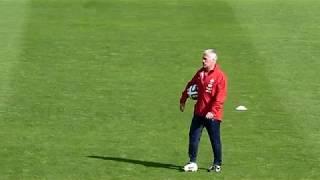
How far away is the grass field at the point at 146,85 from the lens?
54.0ft

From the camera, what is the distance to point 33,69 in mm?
24219

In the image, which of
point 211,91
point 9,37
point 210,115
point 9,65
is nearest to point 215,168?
point 210,115

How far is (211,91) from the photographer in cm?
1470

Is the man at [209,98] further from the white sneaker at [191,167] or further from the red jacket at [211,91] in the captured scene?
the white sneaker at [191,167]

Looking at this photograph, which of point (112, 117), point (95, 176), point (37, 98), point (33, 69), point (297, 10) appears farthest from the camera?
point (297, 10)

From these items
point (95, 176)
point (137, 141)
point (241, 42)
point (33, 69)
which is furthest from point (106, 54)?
point (95, 176)

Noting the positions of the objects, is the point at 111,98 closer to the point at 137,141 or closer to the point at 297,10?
the point at 137,141

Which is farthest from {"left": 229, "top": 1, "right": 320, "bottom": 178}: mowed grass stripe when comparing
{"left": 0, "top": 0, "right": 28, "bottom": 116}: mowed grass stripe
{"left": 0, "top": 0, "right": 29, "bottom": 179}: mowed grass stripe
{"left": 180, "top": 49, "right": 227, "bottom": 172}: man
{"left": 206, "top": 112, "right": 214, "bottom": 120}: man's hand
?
{"left": 0, "top": 0, "right": 28, "bottom": 116}: mowed grass stripe

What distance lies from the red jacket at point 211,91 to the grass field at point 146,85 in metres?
1.32

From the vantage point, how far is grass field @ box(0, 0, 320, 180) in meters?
16.5

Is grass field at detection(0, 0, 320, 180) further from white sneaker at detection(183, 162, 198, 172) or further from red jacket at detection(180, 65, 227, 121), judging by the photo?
red jacket at detection(180, 65, 227, 121)

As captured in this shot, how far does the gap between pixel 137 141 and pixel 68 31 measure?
38.3 feet

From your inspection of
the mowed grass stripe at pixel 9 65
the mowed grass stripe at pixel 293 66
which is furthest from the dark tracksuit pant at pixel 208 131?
the mowed grass stripe at pixel 9 65

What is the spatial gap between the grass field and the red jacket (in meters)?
1.32
